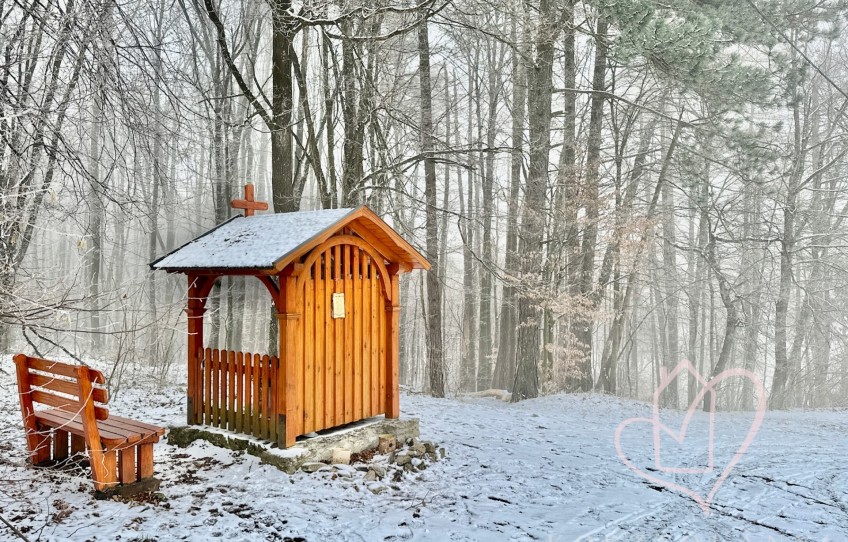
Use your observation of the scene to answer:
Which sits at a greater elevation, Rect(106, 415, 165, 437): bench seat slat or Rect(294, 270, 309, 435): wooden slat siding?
Rect(294, 270, 309, 435): wooden slat siding

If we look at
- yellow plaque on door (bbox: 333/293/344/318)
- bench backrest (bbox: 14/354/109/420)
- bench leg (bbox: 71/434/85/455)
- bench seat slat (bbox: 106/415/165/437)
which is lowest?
bench leg (bbox: 71/434/85/455)

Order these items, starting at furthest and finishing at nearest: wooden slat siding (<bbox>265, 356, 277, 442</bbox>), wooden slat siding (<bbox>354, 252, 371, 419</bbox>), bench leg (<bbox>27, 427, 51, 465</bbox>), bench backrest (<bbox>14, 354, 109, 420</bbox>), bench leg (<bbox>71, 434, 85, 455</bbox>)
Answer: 1. wooden slat siding (<bbox>354, 252, 371, 419</bbox>)
2. wooden slat siding (<bbox>265, 356, 277, 442</bbox>)
3. bench leg (<bbox>71, 434, 85, 455</bbox>)
4. bench leg (<bbox>27, 427, 51, 465</bbox>)
5. bench backrest (<bbox>14, 354, 109, 420</bbox>)

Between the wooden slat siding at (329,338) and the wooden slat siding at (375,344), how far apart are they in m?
0.62

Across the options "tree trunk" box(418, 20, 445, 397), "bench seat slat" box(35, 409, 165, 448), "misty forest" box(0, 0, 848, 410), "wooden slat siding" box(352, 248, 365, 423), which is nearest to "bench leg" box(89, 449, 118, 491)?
"bench seat slat" box(35, 409, 165, 448)

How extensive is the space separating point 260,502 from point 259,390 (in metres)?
1.44

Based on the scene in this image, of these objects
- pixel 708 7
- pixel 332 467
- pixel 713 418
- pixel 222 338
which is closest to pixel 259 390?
pixel 332 467

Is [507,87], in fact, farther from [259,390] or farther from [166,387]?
[259,390]

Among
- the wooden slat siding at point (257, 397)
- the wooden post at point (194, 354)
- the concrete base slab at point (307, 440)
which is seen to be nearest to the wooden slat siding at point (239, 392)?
the concrete base slab at point (307, 440)

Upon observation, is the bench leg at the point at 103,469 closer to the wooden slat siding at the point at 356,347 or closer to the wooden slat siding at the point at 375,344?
the wooden slat siding at the point at 356,347

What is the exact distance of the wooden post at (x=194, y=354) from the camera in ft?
22.1

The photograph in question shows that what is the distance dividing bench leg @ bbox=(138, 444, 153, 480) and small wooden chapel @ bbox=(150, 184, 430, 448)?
1.23m

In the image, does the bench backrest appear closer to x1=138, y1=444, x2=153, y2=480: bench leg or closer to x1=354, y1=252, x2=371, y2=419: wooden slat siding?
x1=138, y1=444, x2=153, y2=480: bench leg

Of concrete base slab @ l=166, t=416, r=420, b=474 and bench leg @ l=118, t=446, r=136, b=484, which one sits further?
concrete base slab @ l=166, t=416, r=420, b=474

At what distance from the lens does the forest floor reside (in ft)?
14.6
